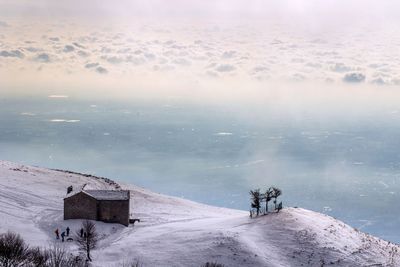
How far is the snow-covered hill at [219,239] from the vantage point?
59500mm

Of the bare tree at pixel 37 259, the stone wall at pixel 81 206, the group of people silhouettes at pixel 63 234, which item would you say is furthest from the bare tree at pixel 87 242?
the stone wall at pixel 81 206

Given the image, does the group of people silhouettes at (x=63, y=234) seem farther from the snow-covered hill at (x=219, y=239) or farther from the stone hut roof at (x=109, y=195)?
the stone hut roof at (x=109, y=195)

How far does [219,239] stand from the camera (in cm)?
6259

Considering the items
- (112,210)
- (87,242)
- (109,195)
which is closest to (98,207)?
(112,210)

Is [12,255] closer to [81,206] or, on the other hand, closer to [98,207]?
[98,207]

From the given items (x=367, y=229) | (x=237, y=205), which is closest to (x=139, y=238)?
(x=367, y=229)

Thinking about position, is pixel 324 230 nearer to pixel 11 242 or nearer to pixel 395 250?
pixel 395 250

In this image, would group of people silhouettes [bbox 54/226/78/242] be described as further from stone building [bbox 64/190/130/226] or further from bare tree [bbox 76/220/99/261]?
stone building [bbox 64/190/130/226]

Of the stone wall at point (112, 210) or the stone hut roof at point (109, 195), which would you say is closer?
the stone wall at point (112, 210)

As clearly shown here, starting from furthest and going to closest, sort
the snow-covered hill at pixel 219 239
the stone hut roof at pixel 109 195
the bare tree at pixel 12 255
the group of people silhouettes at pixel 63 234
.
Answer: the stone hut roof at pixel 109 195 → the group of people silhouettes at pixel 63 234 → the snow-covered hill at pixel 219 239 → the bare tree at pixel 12 255

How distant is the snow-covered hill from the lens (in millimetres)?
59500

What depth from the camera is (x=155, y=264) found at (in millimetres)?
57344

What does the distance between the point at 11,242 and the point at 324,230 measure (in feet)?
118

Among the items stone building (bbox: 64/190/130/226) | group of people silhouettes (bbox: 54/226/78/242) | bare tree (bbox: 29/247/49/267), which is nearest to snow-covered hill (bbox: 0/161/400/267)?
group of people silhouettes (bbox: 54/226/78/242)
